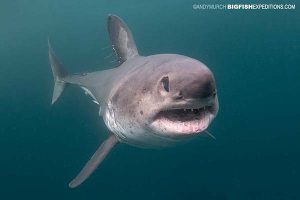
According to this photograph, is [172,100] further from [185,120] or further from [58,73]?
[58,73]

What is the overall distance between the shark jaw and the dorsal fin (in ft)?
11.7

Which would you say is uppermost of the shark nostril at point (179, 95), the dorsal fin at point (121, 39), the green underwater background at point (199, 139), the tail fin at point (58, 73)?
the shark nostril at point (179, 95)

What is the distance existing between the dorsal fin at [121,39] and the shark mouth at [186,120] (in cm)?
359

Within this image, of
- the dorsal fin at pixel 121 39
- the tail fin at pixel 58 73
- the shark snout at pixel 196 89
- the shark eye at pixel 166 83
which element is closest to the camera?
the shark snout at pixel 196 89

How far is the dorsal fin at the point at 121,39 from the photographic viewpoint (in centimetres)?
745

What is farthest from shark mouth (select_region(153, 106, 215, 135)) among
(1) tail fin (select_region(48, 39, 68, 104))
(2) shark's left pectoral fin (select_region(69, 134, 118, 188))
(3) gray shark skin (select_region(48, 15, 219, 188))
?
(1) tail fin (select_region(48, 39, 68, 104))

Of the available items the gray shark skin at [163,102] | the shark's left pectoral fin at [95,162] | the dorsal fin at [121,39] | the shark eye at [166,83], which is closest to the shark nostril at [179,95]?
the gray shark skin at [163,102]

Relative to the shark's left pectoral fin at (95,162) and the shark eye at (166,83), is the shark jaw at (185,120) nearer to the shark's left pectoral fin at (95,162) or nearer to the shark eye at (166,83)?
the shark eye at (166,83)

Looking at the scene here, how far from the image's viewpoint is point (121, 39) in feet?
25.0

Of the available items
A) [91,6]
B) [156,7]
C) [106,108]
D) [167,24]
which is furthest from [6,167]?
[91,6]

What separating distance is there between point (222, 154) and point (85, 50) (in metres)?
21.1

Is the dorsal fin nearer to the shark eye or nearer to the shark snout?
the shark eye

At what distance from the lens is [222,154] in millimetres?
16641

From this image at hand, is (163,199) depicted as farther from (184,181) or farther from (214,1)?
(214,1)
